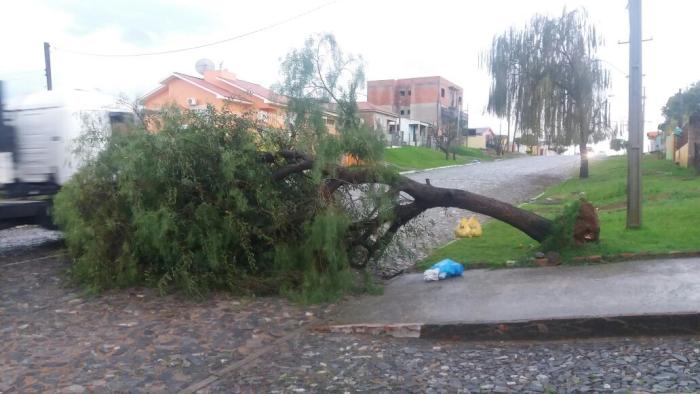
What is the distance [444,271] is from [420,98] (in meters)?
69.8

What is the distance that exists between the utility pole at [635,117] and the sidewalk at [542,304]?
71.7 inches

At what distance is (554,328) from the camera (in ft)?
19.5

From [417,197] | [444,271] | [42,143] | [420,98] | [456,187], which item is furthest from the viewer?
[420,98]

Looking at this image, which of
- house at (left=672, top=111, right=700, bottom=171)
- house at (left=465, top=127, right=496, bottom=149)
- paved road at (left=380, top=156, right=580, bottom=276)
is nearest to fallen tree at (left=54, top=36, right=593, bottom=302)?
paved road at (left=380, top=156, right=580, bottom=276)

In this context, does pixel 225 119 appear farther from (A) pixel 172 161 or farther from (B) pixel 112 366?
(B) pixel 112 366

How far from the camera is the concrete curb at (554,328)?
5691 mm

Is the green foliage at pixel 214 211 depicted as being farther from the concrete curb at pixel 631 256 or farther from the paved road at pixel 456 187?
the concrete curb at pixel 631 256

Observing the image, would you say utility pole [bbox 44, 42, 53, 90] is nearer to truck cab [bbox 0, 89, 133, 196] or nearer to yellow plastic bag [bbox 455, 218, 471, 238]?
truck cab [bbox 0, 89, 133, 196]

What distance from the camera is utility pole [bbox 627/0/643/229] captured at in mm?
9625

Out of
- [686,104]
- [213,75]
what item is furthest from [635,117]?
[686,104]

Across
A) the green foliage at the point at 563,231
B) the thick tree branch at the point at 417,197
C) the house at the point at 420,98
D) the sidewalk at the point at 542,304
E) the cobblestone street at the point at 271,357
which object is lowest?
the cobblestone street at the point at 271,357

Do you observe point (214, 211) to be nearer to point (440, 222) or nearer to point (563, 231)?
point (563, 231)

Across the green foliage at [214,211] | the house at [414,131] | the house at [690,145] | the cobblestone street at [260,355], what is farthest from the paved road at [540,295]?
the house at [414,131]

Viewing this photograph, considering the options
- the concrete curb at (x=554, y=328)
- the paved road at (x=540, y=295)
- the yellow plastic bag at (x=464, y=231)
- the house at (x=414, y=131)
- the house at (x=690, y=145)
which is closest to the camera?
the concrete curb at (x=554, y=328)
